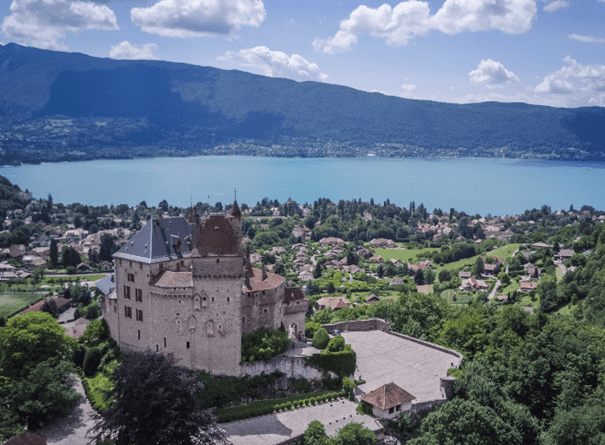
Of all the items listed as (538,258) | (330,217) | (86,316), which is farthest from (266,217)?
(86,316)

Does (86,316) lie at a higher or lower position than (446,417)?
lower

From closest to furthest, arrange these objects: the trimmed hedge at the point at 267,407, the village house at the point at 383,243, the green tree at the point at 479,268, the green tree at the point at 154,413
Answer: the green tree at the point at 154,413, the trimmed hedge at the point at 267,407, the green tree at the point at 479,268, the village house at the point at 383,243

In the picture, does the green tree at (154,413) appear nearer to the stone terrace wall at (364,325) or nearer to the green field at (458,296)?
the stone terrace wall at (364,325)

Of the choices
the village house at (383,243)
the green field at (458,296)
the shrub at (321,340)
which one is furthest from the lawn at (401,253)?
the shrub at (321,340)

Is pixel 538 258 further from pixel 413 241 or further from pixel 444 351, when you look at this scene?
pixel 444 351

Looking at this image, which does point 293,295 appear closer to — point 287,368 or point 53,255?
point 287,368

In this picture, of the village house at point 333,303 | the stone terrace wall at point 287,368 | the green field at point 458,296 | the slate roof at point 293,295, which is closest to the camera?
the stone terrace wall at point 287,368

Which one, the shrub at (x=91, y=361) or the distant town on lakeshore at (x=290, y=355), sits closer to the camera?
the distant town on lakeshore at (x=290, y=355)
